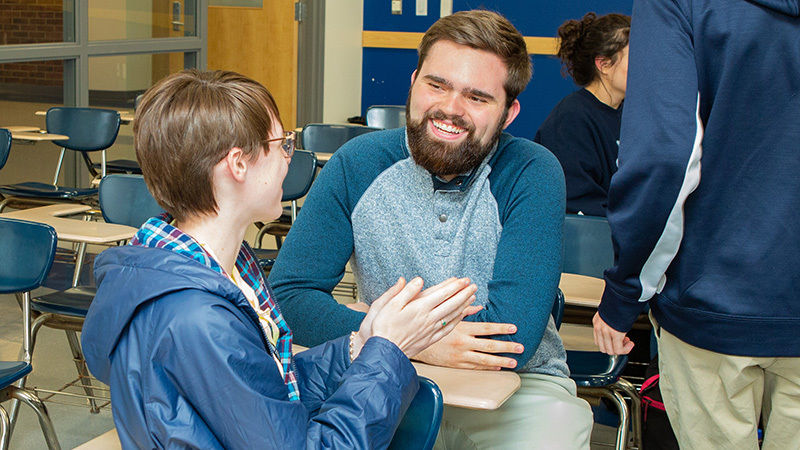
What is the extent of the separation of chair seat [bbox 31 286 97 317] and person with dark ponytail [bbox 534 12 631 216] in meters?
1.83

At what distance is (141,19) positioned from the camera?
6.59 meters

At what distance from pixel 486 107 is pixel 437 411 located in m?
0.82

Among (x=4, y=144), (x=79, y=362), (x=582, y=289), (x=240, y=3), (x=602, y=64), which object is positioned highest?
(x=240, y=3)

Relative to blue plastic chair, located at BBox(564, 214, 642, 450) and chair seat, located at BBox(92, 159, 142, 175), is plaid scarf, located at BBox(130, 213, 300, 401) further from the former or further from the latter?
chair seat, located at BBox(92, 159, 142, 175)

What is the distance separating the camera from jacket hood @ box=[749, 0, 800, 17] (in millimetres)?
1453

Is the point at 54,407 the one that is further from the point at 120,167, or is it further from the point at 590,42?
the point at 120,167

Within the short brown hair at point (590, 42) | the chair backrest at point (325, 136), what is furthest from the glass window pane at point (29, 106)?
the short brown hair at point (590, 42)

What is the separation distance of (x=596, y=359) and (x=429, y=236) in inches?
41.0

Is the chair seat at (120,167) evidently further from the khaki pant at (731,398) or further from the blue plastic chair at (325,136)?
the khaki pant at (731,398)

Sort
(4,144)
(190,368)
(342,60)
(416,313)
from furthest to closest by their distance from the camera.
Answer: (342,60) → (4,144) → (416,313) → (190,368)

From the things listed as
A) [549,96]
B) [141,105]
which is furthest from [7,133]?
[549,96]

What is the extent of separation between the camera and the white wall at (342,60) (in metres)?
8.30

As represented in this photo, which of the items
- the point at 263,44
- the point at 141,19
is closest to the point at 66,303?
the point at 141,19

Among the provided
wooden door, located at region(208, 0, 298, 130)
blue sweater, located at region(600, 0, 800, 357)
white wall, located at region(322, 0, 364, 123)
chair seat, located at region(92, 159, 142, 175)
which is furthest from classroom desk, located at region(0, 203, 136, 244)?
white wall, located at region(322, 0, 364, 123)
